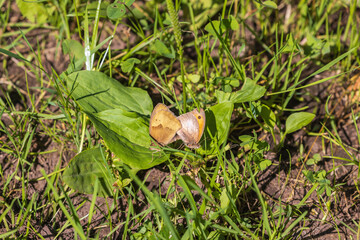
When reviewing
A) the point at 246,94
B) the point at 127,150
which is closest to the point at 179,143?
the point at 127,150

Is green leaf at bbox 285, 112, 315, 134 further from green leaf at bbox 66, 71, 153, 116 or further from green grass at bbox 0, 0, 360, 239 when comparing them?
green leaf at bbox 66, 71, 153, 116

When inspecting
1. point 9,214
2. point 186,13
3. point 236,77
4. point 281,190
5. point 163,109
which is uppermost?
point 186,13

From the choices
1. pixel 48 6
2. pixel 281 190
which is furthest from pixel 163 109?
pixel 48 6

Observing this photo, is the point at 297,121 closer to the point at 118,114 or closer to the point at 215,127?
the point at 215,127

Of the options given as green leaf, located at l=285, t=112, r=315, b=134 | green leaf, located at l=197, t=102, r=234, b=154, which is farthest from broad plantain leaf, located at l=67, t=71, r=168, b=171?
green leaf, located at l=285, t=112, r=315, b=134

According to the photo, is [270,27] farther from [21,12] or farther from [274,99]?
[21,12]

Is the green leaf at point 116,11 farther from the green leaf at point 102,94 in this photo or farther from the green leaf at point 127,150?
the green leaf at point 127,150

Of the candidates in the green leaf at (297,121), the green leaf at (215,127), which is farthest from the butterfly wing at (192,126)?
the green leaf at (297,121)
